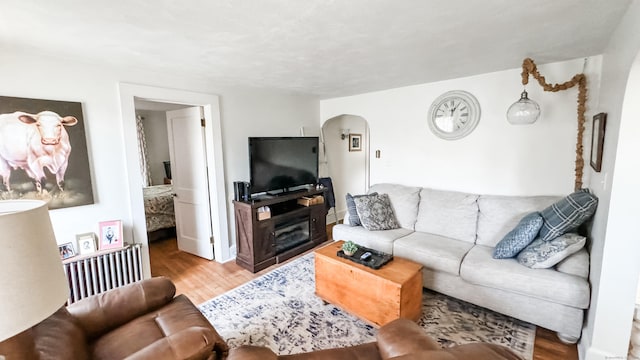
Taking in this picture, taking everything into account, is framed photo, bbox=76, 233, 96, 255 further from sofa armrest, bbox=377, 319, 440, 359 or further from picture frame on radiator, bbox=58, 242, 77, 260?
sofa armrest, bbox=377, 319, 440, 359

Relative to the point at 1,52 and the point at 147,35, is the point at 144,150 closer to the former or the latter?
the point at 1,52

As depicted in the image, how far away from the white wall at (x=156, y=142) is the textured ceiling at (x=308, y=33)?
396 cm

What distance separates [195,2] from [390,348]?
2008 mm

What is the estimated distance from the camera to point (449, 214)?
3125 millimetres

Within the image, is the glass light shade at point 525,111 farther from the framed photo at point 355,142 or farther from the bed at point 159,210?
the bed at point 159,210

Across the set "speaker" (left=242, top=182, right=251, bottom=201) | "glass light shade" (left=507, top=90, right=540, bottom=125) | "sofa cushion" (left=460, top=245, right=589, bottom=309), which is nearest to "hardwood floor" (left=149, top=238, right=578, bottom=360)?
"sofa cushion" (left=460, top=245, right=589, bottom=309)

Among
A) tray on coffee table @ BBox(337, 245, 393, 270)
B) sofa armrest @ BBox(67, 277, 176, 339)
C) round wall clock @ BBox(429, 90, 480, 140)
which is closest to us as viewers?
sofa armrest @ BBox(67, 277, 176, 339)

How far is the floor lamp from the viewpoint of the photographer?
654 millimetres

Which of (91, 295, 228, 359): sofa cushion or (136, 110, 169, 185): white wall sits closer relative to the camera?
(91, 295, 228, 359): sofa cushion

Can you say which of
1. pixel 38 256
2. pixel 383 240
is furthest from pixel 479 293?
pixel 38 256

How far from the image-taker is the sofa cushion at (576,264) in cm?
208

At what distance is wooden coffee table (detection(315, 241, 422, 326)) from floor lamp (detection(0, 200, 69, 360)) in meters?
1.89

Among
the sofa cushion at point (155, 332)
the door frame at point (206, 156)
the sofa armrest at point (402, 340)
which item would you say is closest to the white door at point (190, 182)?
the door frame at point (206, 156)

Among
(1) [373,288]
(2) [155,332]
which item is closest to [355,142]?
(1) [373,288]
